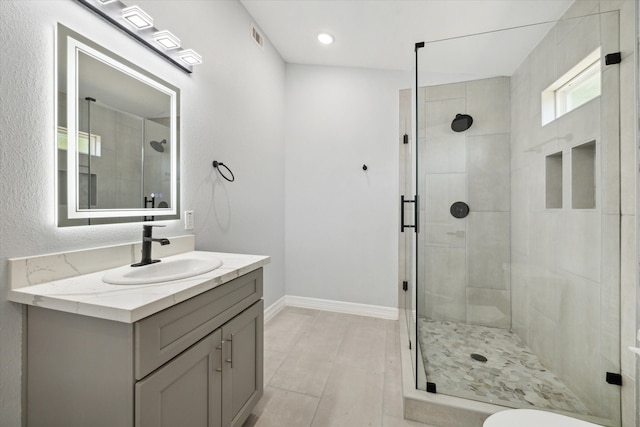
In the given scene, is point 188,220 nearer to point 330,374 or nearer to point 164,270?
point 164,270

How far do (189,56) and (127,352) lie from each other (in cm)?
156

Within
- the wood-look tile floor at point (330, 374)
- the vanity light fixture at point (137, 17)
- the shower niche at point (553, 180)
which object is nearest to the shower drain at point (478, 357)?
the wood-look tile floor at point (330, 374)

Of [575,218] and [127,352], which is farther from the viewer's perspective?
[575,218]

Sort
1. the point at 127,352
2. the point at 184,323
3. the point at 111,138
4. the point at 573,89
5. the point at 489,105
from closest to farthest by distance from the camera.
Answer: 1. the point at 127,352
2. the point at 184,323
3. the point at 111,138
4. the point at 573,89
5. the point at 489,105

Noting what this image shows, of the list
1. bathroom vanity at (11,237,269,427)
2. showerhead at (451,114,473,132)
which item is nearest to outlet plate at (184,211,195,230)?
bathroom vanity at (11,237,269,427)

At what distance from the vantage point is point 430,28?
2096 mm

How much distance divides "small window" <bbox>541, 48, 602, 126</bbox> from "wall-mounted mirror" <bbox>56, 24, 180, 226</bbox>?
2.32 meters

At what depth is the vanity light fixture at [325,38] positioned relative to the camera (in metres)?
2.40

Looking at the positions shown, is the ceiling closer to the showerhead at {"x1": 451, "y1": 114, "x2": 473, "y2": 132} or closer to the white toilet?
the showerhead at {"x1": 451, "y1": 114, "x2": 473, "y2": 132}

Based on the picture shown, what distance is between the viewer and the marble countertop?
0.77 meters

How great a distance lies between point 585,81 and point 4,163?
2.71 meters

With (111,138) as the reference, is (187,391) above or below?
below

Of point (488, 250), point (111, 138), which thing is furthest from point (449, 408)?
point (111, 138)

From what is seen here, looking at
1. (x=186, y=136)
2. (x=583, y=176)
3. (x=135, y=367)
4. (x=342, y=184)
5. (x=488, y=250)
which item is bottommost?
(x=135, y=367)
